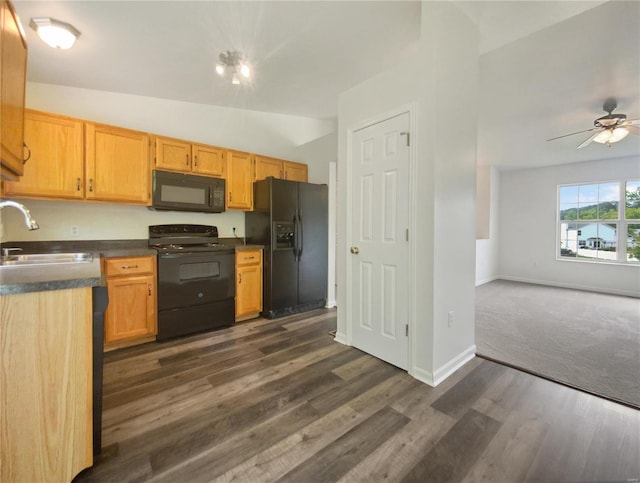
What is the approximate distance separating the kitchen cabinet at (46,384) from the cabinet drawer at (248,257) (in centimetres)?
213

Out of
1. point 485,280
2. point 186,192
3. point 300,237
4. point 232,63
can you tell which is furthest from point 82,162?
point 485,280

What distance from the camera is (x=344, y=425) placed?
1636mm

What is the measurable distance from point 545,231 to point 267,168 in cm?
626

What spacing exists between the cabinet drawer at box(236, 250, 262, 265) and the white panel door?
1369mm

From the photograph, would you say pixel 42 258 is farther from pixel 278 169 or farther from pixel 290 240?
pixel 278 169

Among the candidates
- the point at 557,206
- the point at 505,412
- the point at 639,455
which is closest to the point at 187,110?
the point at 505,412

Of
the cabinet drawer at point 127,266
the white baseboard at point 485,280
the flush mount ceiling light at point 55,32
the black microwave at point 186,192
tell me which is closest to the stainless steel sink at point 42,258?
the cabinet drawer at point 127,266

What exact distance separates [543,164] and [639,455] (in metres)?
6.16

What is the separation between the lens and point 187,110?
11.4 ft

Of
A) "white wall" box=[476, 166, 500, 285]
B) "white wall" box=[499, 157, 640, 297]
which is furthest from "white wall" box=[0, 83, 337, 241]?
"white wall" box=[499, 157, 640, 297]

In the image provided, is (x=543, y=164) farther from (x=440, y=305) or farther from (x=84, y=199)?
(x=84, y=199)

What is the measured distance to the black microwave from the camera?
300 centimetres

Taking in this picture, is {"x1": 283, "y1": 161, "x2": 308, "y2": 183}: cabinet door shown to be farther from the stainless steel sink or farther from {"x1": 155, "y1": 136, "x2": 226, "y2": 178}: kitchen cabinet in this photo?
the stainless steel sink

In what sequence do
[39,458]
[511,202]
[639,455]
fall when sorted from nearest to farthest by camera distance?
1. [39,458]
2. [639,455]
3. [511,202]
